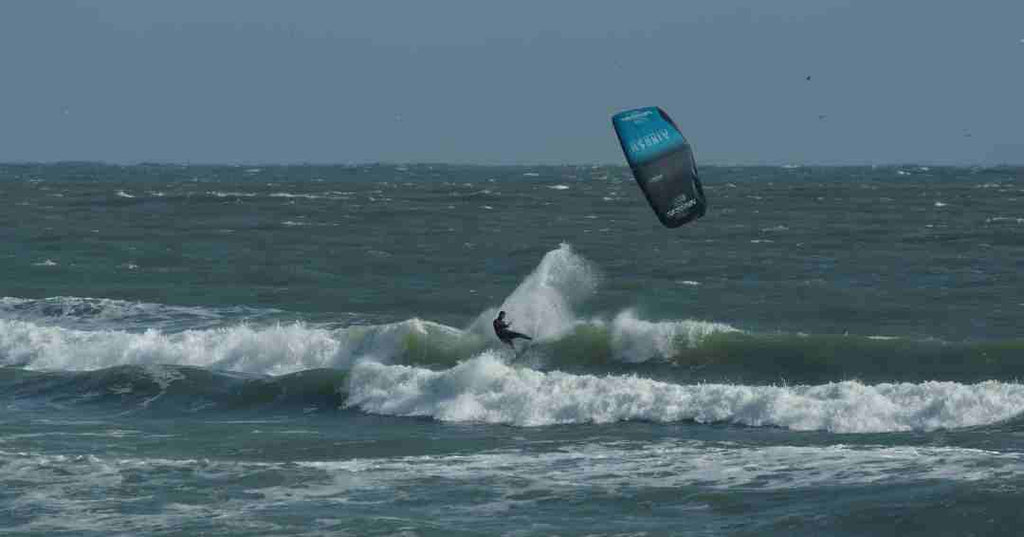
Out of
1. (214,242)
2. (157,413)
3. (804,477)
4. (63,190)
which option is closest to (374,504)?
(804,477)

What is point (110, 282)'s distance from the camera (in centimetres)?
4022

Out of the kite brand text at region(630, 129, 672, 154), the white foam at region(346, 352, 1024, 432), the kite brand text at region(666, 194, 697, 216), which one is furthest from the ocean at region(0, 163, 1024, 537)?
the kite brand text at region(630, 129, 672, 154)

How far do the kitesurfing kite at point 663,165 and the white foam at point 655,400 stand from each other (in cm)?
270

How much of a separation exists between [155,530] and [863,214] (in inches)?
1920

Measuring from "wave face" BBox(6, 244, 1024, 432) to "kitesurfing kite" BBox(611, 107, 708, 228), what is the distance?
270 centimetres

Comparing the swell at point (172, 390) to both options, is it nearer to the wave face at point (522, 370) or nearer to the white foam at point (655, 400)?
the wave face at point (522, 370)

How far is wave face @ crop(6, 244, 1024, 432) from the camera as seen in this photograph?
2388 cm

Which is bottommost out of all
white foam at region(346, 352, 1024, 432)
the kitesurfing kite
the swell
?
the swell

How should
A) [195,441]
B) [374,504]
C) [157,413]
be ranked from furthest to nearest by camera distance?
1. [157,413]
2. [195,441]
3. [374,504]

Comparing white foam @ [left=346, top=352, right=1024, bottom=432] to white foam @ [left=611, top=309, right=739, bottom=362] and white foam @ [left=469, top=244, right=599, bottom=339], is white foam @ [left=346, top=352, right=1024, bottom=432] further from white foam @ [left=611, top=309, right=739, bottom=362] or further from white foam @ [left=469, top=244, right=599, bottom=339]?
white foam @ [left=469, top=244, right=599, bottom=339]

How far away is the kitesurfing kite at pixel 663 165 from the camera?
81.8ft

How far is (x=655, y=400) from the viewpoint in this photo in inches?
965

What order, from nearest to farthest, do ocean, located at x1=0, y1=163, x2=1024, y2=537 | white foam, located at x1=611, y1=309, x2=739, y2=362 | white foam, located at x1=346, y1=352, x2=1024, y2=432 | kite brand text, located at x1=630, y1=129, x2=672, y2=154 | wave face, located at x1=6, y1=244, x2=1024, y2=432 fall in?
ocean, located at x1=0, y1=163, x2=1024, y2=537 → white foam, located at x1=346, y1=352, x2=1024, y2=432 → wave face, located at x1=6, y1=244, x2=1024, y2=432 → kite brand text, located at x1=630, y1=129, x2=672, y2=154 → white foam, located at x1=611, y1=309, x2=739, y2=362

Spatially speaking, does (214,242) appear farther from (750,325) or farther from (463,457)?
(463,457)
